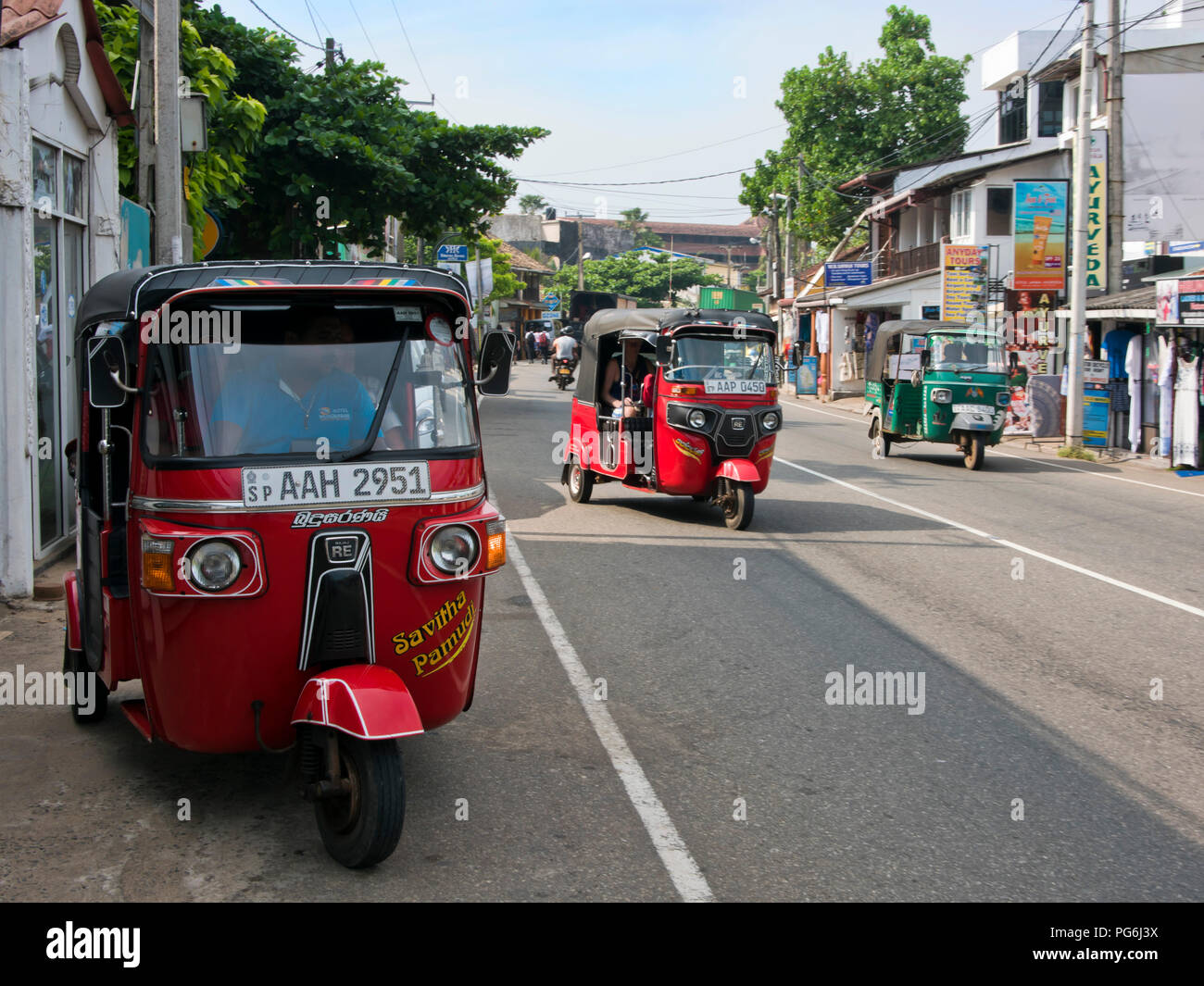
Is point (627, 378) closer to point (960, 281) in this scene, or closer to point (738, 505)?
point (738, 505)

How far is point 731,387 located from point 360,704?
922 cm

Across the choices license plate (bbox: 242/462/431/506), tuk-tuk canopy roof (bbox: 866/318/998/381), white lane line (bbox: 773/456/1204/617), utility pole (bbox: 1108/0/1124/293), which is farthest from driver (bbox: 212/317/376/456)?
utility pole (bbox: 1108/0/1124/293)

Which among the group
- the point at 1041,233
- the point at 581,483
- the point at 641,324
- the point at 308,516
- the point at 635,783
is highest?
the point at 1041,233

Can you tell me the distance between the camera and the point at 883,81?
5353 centimetres

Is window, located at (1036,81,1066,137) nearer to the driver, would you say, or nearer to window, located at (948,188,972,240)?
window, located at (948,188,972,240)

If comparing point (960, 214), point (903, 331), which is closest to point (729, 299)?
point (960, 214)

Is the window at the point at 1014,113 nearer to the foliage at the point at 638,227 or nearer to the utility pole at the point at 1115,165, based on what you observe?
the utility pole at the point at 1115,165

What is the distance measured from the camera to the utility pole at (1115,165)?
81.4ft

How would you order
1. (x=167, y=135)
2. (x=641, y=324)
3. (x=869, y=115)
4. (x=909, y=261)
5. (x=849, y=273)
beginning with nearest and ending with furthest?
(x=167, y=135) → (x=641, y=324) → (x=849, y=273) → (x=909, y=261) → (x=869, y=115)

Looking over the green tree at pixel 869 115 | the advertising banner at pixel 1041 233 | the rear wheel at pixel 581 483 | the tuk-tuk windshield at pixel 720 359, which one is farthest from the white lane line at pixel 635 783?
the green tree at pixel 869 115

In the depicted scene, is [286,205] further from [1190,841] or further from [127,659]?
[1190,841]

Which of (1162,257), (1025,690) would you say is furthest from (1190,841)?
(1162,257)

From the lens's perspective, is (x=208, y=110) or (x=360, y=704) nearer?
(x=360, y=704)

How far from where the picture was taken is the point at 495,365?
580cm
